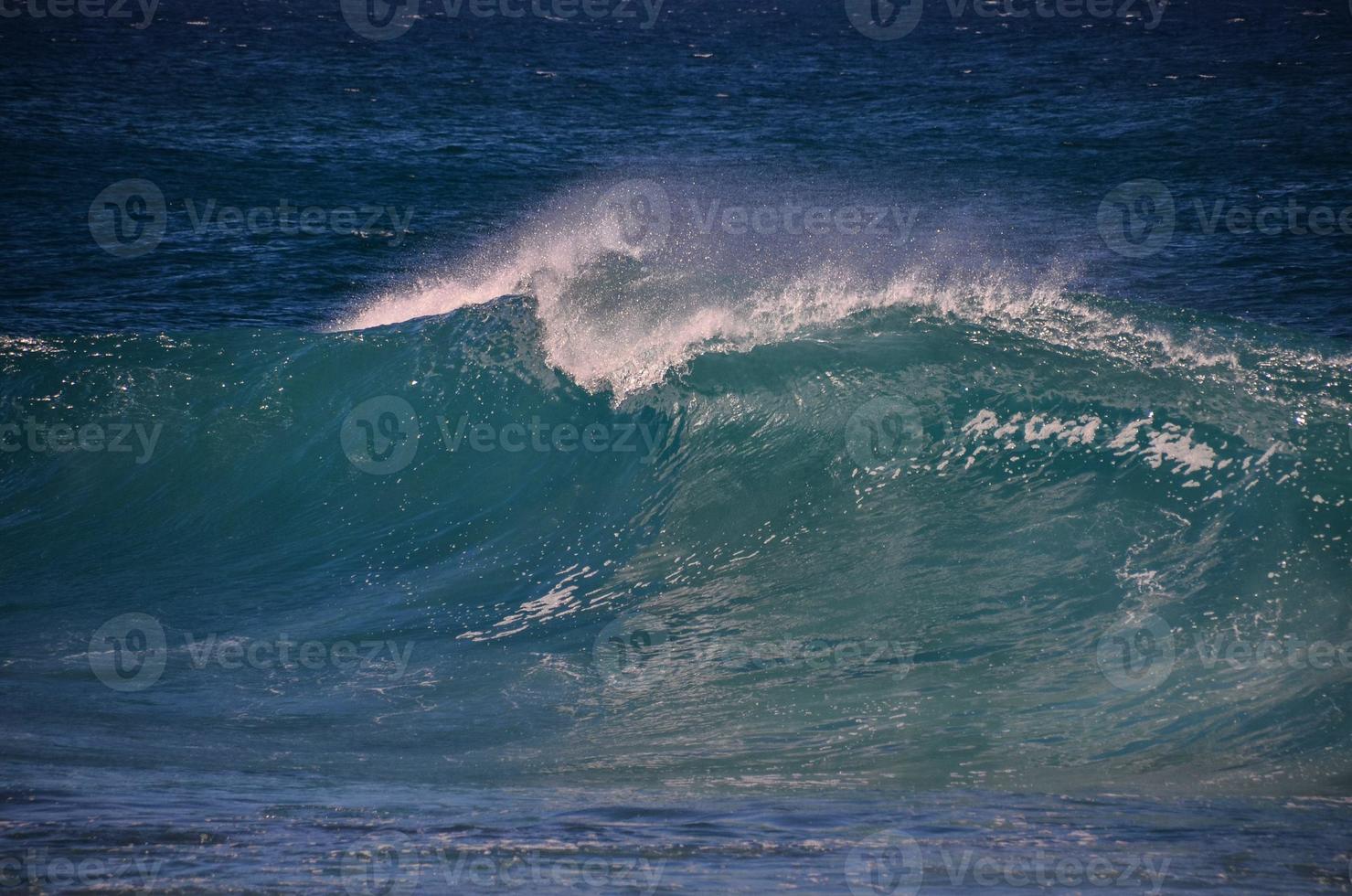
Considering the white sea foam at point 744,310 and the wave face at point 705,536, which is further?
the white sea foam at point 744,310

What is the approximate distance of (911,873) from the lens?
12.6 ft

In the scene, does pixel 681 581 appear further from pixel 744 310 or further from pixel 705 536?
pixel 744 310

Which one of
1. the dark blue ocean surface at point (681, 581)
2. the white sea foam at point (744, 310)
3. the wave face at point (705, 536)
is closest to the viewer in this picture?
the dark blue ocean surface at point (681, 581)

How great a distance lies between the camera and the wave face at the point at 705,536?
543cm

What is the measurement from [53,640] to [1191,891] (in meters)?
6.18

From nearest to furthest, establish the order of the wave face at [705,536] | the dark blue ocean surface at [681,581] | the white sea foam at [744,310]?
the dark blue ocean surface at [681,581] < the wave face at [705,536] < the white sea foam at [744,310]

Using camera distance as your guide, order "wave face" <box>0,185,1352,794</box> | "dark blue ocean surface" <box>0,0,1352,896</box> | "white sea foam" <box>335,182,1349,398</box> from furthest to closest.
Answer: "white sea foam" <box>335,182,1349,398</box>
"wave face" <box>0,185,1352,794</box>
"dark blue ocean surface" <box>0,0,1352,896</box>

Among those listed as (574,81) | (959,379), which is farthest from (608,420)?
(574,81)

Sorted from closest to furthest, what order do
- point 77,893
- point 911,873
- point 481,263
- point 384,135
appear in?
1. point 77,893
2. point 911,873
3. point 481,263
4. point 384,135

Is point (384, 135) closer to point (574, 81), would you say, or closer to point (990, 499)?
point (574, 81)

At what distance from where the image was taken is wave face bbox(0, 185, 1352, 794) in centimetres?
543

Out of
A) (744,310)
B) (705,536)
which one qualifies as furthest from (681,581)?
(744,310)

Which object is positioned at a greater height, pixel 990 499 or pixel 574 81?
pixel 574 81

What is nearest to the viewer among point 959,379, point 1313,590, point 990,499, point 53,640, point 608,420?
point 1313,590
